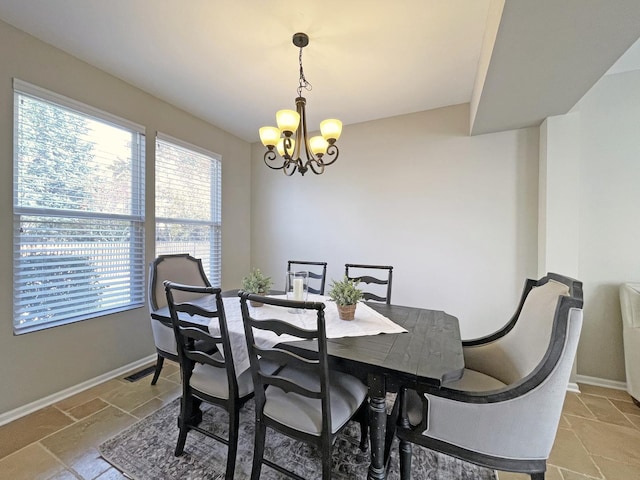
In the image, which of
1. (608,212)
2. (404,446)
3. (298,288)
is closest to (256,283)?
(298,288)

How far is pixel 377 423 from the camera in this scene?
4.16 feet

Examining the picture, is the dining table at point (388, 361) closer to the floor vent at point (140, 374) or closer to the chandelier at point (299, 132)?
the chandelier at point (299, 132)

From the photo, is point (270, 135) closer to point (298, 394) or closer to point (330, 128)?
point (330, 128)

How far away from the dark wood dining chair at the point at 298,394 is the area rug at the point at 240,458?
1.14 feet

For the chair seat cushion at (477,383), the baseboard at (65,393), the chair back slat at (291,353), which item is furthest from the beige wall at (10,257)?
the chair seat cushion at (477,383)

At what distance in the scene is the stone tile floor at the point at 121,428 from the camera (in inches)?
61.0

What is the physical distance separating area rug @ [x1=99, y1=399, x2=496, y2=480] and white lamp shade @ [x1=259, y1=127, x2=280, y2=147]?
2098mm

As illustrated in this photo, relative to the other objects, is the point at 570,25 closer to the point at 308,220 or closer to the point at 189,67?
the point at 189,67

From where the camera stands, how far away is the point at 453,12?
176 centimetres

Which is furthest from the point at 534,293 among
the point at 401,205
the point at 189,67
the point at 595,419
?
the point at 189,67

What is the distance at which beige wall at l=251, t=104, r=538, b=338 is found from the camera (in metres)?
2.75

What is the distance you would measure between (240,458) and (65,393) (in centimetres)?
172

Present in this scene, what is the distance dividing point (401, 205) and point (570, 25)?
199 cm

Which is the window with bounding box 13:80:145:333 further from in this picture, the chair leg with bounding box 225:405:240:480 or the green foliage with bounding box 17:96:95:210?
the chair leg with bounding box 225:405:240:480
